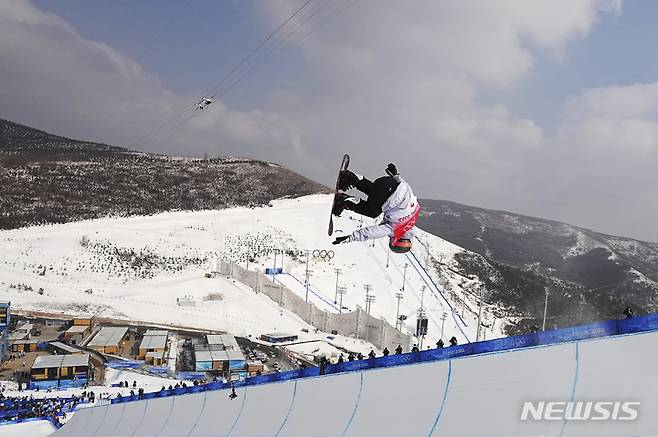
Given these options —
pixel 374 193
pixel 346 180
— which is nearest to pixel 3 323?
pixel 346 180

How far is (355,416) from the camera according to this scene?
7109 mm

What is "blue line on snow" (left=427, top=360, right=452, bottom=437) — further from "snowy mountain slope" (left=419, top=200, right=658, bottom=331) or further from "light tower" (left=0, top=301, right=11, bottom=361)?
"snowy mountain slope" (left=419, top=200, right=658, bottom=331)

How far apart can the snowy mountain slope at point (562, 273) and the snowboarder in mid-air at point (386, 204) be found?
67418 mm

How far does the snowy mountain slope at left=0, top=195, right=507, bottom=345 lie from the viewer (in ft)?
141

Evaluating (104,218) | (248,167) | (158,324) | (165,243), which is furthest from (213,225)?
(248,167)

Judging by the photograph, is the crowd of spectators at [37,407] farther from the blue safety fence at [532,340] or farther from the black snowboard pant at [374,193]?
the black snowboard pant at [374,193]

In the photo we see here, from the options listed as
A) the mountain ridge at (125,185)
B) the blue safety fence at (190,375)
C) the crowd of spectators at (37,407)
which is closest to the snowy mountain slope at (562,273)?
the mountain ridge at (125,185)

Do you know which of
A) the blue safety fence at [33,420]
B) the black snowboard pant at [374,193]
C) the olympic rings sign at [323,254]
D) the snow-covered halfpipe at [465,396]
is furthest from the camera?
the olympic rings sign at [323,254]

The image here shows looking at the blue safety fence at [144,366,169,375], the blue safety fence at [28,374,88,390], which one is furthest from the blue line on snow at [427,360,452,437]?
the blue safety fence at [144,366,169,375]

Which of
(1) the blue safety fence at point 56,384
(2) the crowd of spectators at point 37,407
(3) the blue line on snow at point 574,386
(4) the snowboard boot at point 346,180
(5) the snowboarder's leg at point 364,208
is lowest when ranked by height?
(1) the blue safety fence at point 56,384

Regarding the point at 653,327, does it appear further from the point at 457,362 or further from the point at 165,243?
the point at 165,243

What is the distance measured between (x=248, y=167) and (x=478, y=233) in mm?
119546

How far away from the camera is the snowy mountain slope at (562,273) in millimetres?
80875

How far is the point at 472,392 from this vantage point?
5988 millimetres
